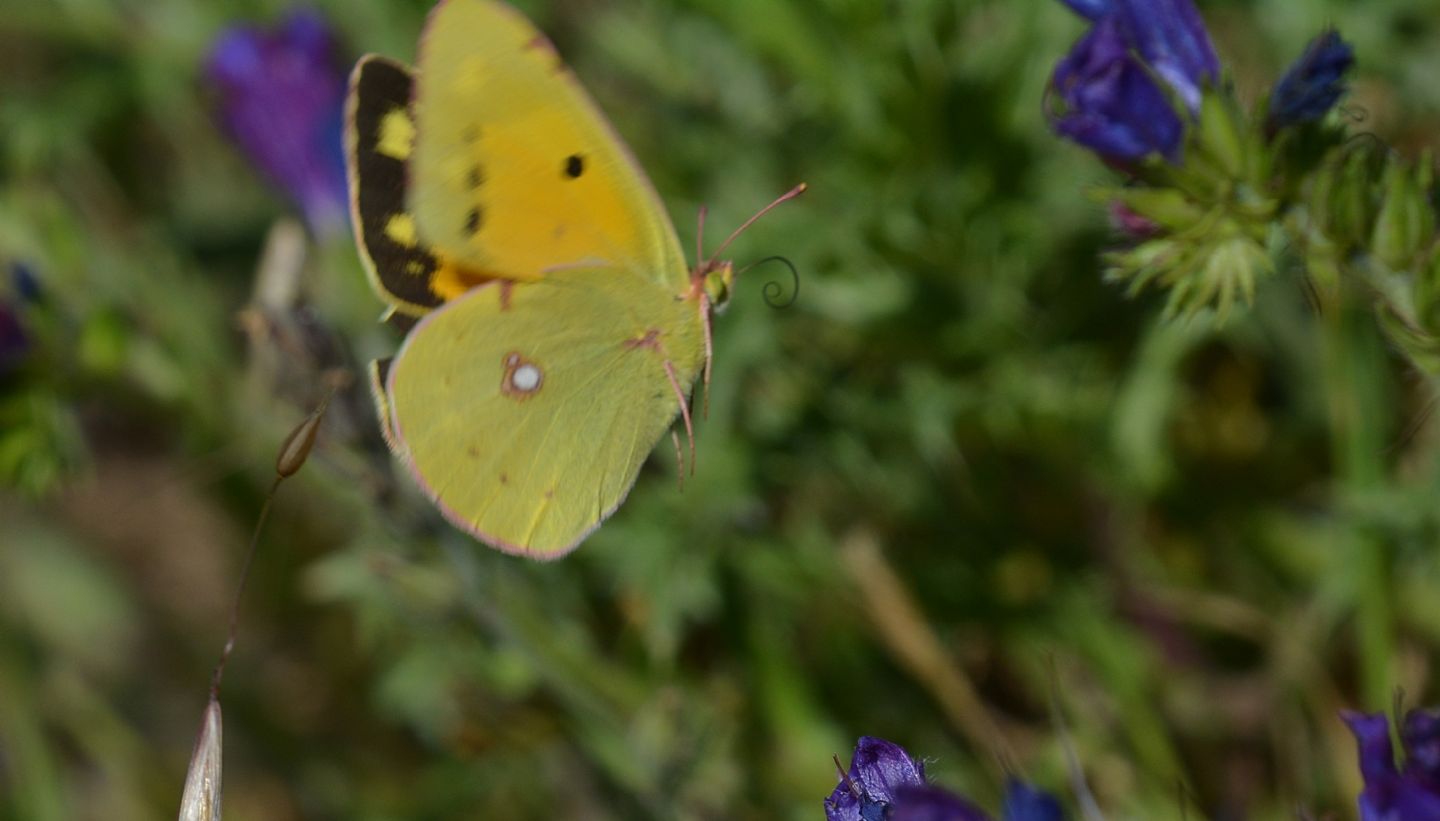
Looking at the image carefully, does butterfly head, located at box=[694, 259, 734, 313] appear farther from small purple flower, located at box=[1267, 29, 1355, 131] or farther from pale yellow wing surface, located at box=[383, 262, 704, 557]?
small purple flower, located at box=[1267, 29, 1355, 131]

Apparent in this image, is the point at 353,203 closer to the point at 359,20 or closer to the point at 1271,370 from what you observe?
the point at 359,20

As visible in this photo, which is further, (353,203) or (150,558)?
(150,558)

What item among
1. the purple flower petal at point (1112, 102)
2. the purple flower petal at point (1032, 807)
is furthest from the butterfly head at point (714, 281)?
the purple flower petal at point (1032, 807)

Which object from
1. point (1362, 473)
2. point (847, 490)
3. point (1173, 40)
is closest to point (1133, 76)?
point (1173, 40)

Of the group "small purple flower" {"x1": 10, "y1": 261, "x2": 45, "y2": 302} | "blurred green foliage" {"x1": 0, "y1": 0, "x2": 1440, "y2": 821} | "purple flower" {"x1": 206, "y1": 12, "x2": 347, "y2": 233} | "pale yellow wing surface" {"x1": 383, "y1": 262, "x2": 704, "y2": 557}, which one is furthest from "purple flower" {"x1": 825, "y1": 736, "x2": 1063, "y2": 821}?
"purple flower" {"x1": 206, "y1": 12, "x2": 347, "y2": 233}

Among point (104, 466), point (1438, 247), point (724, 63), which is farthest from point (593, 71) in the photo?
point (1438, 247)
